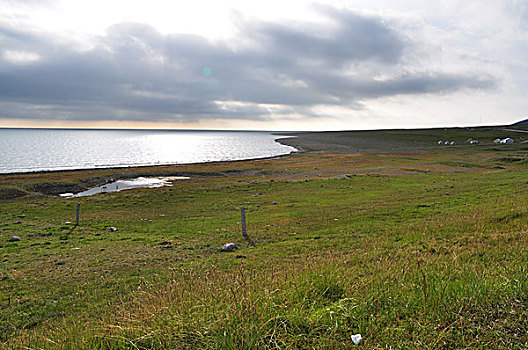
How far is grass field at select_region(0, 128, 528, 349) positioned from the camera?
4520 mm

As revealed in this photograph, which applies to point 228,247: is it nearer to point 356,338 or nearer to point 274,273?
point 274,273

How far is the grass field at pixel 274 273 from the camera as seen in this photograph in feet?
14.8

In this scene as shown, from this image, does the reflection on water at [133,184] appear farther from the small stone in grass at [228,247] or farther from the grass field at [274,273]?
the small stone in grass at [228,247]

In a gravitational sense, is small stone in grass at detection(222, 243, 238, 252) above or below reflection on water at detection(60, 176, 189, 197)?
above

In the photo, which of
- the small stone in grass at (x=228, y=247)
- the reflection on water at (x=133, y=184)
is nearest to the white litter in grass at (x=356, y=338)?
the small stone in grass at (x=228, y=247)

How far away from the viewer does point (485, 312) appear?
15.6 ft

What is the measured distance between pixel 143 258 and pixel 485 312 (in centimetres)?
1347

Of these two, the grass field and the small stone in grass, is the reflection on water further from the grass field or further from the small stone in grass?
the small stone in grass

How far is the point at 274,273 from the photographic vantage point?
268 inches

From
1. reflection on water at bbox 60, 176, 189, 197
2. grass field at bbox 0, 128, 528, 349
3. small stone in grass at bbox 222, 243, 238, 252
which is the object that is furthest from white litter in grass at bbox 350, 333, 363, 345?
reflection on water at bbox 60, 176, 189, 197

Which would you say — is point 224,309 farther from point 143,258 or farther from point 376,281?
point 143,258

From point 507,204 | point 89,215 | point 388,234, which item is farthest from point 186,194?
point 507,204

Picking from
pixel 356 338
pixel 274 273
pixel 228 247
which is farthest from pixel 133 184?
pixel 356 338

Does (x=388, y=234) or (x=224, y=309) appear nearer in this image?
(x=224, y=309)
